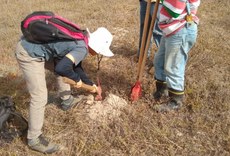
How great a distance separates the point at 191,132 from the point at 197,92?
0.68 m

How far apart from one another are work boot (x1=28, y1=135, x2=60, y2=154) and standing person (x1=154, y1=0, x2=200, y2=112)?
3.99 ft

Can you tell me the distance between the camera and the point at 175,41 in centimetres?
317

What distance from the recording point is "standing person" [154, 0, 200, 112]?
3.02 meters

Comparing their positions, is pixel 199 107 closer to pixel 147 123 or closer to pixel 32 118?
pixel 147 123

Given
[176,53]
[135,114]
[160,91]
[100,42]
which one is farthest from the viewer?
[160,91]

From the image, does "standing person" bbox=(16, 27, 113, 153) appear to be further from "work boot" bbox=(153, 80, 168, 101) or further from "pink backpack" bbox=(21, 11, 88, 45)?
"work boot" bbox=(153, 80, 168, 101)

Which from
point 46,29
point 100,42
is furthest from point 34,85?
point 100,42

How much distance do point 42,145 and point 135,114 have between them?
1.05 meters

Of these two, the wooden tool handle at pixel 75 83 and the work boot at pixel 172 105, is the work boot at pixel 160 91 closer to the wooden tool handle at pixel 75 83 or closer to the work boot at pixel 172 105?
the work boot at pixel 172 105

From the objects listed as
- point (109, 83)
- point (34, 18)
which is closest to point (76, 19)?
point (109, 83)

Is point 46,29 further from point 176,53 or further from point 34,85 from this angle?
point 176,53

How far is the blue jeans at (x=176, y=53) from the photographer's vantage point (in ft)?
10.4

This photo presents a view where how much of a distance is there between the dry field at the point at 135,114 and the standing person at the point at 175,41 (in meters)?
0.25

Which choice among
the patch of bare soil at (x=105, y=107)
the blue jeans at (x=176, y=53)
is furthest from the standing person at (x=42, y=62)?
the blue jeans at (x=176, y=53)
